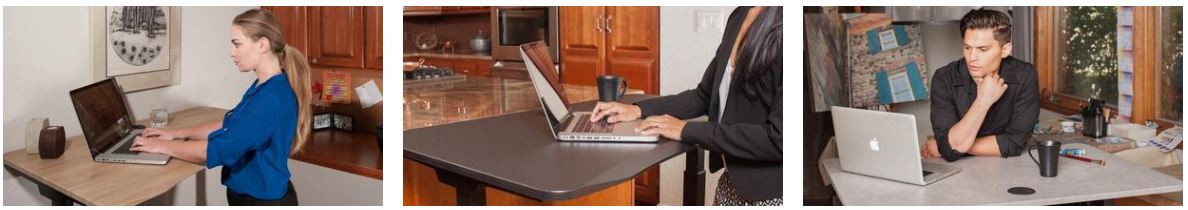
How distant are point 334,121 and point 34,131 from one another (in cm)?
61

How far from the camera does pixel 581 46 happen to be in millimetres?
2693

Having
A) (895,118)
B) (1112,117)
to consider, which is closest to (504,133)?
(895,118)

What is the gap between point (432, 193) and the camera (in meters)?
2.55

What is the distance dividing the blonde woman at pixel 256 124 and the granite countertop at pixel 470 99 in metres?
0.30

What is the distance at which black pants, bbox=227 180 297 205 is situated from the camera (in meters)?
2.29

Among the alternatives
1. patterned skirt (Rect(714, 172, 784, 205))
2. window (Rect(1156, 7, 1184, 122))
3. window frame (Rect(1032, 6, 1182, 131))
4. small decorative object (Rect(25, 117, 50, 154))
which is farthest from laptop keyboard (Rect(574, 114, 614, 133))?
window (Rect(1156, 7, 1184, 122))

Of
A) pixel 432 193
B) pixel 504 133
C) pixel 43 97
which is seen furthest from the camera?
pixel 432 193

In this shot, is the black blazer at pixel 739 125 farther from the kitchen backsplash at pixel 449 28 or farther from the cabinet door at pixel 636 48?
the kitchen backsplash at pixel 449 28

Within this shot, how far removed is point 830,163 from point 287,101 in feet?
4.03

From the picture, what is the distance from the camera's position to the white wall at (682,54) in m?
2.66

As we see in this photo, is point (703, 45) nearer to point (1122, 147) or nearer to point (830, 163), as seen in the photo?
point (830, 163)

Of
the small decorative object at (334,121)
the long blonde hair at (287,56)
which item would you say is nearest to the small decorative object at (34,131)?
the long blonde hair at (287,56)

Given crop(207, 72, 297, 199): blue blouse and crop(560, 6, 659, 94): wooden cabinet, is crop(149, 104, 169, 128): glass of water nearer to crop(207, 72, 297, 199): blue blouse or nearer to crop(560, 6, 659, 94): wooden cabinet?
crop(207, 72, 297, 199): blue blouse

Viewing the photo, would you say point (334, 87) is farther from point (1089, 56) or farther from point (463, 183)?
point (1089, 56)
